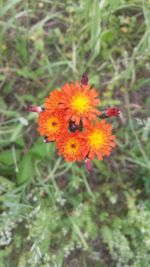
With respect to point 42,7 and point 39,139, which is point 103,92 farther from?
point 42,7

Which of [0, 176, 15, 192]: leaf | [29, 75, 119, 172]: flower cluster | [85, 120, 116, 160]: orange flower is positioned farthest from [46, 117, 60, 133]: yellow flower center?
[0, 176, 15, 192]: leaf

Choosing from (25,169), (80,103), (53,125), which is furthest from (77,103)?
(25,169)

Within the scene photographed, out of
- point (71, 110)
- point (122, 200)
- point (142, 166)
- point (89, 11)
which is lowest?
point (122, 200)

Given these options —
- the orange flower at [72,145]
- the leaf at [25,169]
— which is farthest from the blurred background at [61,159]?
the orange flower at [72,145]

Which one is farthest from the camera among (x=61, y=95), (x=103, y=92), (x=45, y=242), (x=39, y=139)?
(x=103, y=92)

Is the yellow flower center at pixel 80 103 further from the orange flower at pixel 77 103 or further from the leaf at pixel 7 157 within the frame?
the leaf at pixel 7 157

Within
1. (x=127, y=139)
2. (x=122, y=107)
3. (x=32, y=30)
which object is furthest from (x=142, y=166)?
(x=32, y=30)

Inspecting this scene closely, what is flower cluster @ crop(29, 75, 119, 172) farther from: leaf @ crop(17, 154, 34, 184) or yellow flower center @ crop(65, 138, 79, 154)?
leaf @ crop(17, 154, 34, 184)
